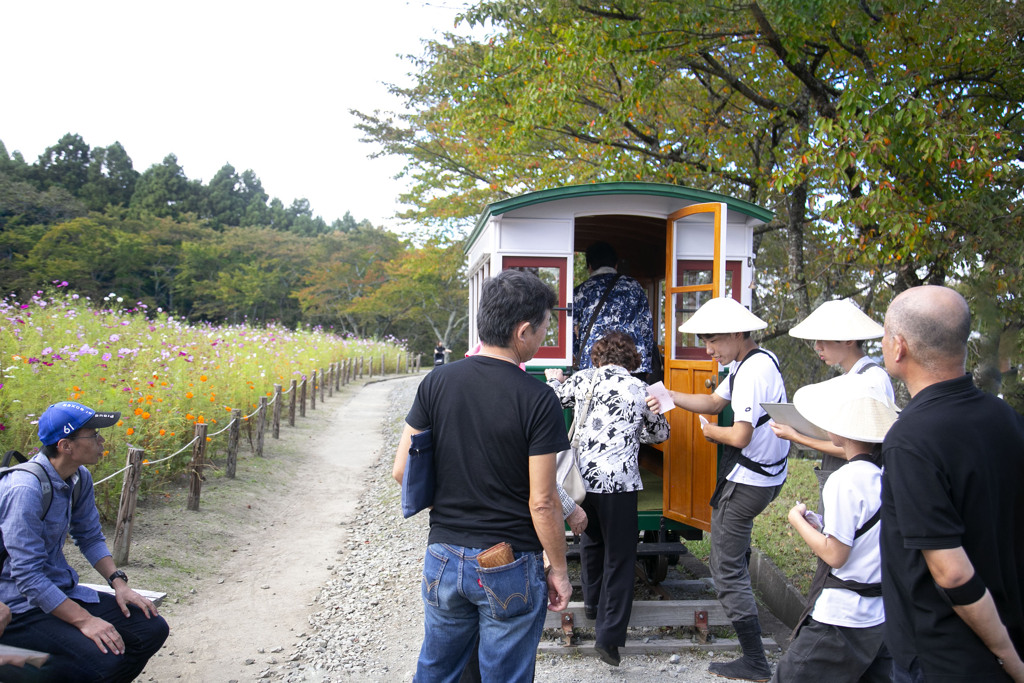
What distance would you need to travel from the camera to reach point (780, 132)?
11508mm

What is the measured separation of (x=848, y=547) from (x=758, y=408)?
1.42 meters

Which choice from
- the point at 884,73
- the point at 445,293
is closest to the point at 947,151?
the point at 884,73

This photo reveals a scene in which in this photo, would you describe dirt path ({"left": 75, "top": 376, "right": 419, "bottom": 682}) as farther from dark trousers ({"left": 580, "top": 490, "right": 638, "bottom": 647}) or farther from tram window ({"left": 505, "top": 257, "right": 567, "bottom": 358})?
tram window ({"left": 505, "top": 257, "right": 567, "bottom": 358})

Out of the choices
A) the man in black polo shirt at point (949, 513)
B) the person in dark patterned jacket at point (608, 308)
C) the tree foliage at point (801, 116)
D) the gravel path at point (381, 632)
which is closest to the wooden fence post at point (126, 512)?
the gravel path at point (381, 632)

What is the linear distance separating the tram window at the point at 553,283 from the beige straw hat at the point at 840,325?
6.19ft

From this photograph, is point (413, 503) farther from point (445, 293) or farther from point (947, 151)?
point (445, 293)

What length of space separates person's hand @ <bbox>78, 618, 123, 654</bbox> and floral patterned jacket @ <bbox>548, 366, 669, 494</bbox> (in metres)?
2.49

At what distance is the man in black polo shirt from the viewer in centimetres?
183

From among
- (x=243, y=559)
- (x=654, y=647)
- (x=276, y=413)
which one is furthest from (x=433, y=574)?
(x=276, y=413)

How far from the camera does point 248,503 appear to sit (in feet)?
26.3

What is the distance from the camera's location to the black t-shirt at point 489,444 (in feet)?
7.91

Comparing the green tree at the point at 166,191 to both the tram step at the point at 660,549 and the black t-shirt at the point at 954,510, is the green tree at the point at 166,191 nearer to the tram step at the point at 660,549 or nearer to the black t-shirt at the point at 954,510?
the tram step at the point at 660,549

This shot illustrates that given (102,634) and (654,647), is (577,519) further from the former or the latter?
(102,634)

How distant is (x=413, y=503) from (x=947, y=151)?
6.73m
